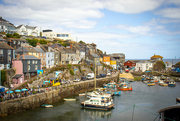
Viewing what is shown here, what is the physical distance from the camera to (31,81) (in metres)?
35.3

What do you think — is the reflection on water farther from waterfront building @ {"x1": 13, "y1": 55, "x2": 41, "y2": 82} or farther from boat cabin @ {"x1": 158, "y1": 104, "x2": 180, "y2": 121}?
boat cabin @ {"x1": 158, "y1": 104, "x2": 180, "y2": 121}

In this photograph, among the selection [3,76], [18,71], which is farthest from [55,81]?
[3,76]

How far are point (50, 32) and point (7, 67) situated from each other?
5899 cm

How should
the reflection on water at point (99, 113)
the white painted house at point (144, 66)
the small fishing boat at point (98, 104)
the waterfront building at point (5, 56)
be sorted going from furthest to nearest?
the white painted house at point (144, 66) → the waterfront building at point (5, 56) → the small fishing boat at point (98, 104) → the reflection on water at point (99, 113)

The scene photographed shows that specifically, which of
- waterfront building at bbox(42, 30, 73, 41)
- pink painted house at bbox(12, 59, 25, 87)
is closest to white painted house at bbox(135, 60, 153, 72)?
waterfront building at bbox(42, 30, 73, 41)

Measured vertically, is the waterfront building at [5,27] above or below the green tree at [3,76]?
above

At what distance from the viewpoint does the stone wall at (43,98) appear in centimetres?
2444

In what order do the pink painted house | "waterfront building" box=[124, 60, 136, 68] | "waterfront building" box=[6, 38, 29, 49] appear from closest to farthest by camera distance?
the pink painted house, "waterfront building" box=[6, 38, 29, 49], "waterfront building" box=[124, 60, 136, 68]

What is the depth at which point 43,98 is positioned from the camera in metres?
30.3

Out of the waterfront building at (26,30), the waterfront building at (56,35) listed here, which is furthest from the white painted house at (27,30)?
the waterfront building at (56,35)

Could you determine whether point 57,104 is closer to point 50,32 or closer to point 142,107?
point 142,107

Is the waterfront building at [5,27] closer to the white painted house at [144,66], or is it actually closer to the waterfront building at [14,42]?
the waterfront building at [14,42]

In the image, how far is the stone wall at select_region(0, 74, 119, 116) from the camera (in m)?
24.4

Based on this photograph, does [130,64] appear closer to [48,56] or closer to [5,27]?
[48,56]
